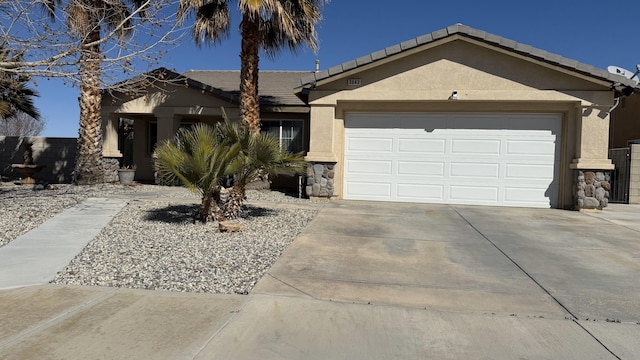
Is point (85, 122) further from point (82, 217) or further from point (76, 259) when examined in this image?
point (76, 259)

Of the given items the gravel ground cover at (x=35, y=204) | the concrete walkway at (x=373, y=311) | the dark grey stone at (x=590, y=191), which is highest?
the dark grey stone at (x=590, y=191)

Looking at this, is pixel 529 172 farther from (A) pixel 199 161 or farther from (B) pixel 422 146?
(A) pixel 199 161

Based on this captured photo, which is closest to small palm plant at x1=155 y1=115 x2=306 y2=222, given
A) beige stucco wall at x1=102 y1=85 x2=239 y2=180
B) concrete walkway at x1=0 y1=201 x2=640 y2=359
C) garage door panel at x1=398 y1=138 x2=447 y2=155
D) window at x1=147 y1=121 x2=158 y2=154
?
concrete walkway at x1=0 y1=201 x2=640 y2=359

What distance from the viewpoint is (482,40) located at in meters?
11.4

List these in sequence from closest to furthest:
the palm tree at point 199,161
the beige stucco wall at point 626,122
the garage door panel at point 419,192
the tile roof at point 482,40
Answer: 1. the palm tree at point 199,161
2. the tile roof at point 482,40
3. the garage door panel at point 419,192
4. the beige stucco wall at point 626,122

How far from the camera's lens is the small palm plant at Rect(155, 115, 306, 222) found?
7907mm

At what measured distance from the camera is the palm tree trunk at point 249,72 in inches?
509

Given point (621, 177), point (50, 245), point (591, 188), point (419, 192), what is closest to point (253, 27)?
point (419, 192)

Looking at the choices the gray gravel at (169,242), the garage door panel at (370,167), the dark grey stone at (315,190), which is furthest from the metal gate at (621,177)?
the gray gravel at (169,242)

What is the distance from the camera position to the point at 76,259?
6.25 m

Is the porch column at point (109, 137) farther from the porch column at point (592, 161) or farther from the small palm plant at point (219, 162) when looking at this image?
the porch column at point (592, 161)

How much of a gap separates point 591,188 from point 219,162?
9.42 meters

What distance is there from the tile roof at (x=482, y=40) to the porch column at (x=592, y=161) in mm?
901

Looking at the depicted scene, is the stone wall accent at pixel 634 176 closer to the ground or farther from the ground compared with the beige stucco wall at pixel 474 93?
A: closer to the ground
